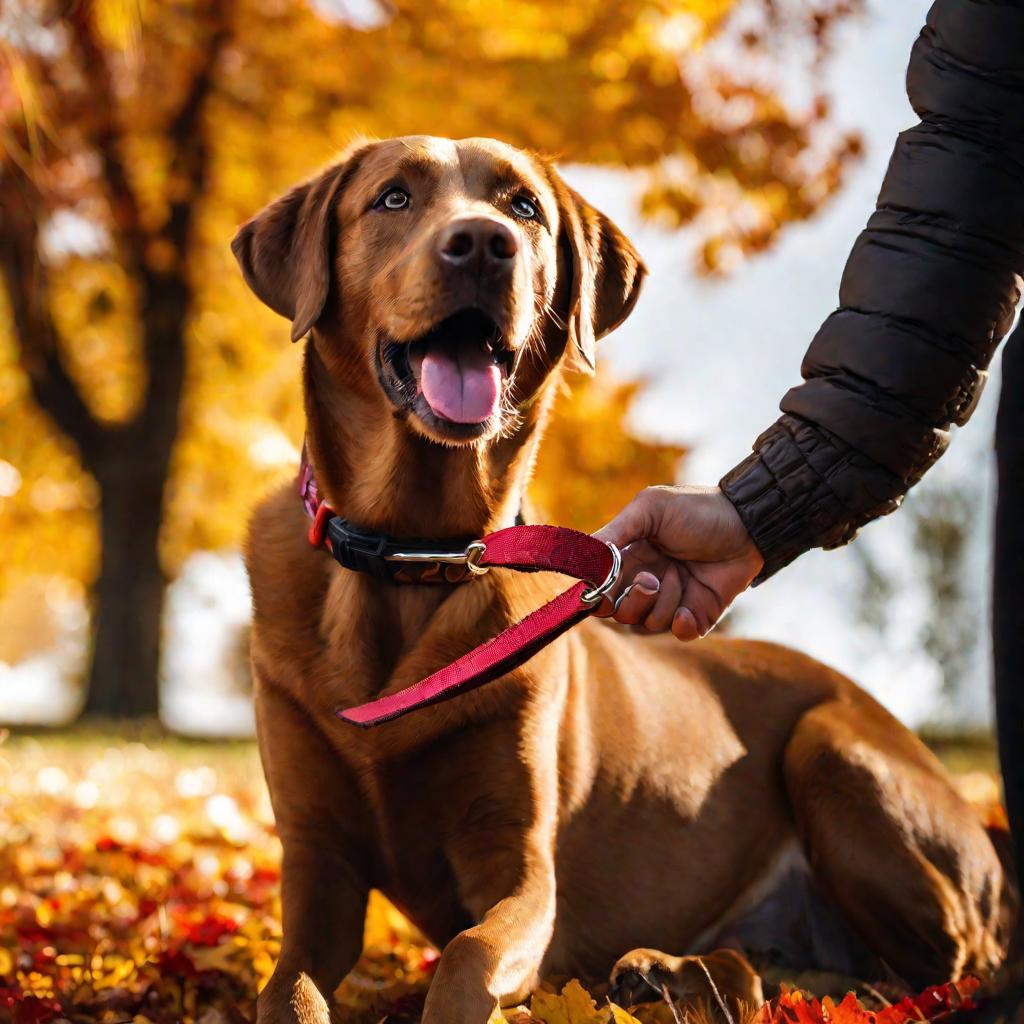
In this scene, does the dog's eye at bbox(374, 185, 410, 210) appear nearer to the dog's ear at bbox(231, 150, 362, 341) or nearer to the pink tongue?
the dog's ear at bbox(231, 150, 362, 341)

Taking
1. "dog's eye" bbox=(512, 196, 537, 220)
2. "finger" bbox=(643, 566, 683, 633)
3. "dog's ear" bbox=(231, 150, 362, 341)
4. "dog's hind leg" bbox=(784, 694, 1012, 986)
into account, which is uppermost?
"dog's eye" bbox=(512, 196, 537, 220)

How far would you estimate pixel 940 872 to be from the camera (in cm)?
351

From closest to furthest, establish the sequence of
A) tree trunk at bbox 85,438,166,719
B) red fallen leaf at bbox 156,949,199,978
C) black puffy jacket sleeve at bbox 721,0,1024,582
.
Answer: black puffy jacket sleeve at bbox 721,0,1024,582 < red fallen leaf at bbox 156,949,199,978 < tree trunk at bbox 85,438,166,719

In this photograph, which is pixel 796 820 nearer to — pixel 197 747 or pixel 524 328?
pixel 524 328

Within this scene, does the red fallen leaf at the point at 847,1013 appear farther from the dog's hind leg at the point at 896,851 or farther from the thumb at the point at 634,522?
the dog's hind leg at the point at 896,851

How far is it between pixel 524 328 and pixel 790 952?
1.94 m

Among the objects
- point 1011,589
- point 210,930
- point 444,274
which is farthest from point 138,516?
point 1011,589

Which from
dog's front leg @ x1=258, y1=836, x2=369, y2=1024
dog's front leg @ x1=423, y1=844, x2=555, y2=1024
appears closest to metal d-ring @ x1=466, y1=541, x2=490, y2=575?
dog's front leg @ x1=423, y1=844, x2=555, y2=1024

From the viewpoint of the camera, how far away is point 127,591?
12.9m

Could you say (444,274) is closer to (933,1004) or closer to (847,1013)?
(847,1013)

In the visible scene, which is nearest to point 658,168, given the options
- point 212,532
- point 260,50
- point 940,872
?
point 260,50

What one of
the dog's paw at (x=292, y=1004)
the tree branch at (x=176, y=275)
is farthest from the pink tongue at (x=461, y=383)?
the tree branch at (x=176, y=275)

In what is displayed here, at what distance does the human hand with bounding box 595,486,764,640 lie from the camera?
105 inches

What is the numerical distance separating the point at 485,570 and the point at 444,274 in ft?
2.35
